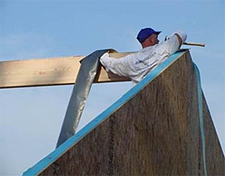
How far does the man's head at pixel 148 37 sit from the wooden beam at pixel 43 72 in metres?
0.17

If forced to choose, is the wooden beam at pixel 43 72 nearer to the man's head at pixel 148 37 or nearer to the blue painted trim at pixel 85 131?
the man's head at pixel 148 37

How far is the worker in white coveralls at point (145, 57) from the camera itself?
10.7 feet

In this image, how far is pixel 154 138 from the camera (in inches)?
97.0

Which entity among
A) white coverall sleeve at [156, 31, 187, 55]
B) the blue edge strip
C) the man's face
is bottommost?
the blue edge strip

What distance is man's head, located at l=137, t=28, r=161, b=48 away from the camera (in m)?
3.73

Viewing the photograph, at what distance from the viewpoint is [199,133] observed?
294 cm

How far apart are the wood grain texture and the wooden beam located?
874mm

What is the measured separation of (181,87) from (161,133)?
0.38m

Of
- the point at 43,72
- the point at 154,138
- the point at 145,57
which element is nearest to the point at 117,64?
the point at 145,57

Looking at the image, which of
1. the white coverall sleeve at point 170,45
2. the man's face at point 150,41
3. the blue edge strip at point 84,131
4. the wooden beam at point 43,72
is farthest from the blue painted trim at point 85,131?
the wooden beam at point 43,72

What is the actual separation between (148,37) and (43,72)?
799 mm

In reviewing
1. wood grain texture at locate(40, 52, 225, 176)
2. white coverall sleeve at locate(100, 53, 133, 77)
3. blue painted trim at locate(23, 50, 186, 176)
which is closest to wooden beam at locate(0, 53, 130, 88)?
white coverall sleeve at locate(100, 53, 133, 77)

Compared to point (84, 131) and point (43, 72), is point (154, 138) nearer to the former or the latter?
point (84, 131)

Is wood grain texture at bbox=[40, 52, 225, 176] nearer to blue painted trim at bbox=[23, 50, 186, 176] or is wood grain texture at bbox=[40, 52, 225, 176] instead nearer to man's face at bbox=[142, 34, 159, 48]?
blue painted trim at bbox=[23, 50, 186, 176]
